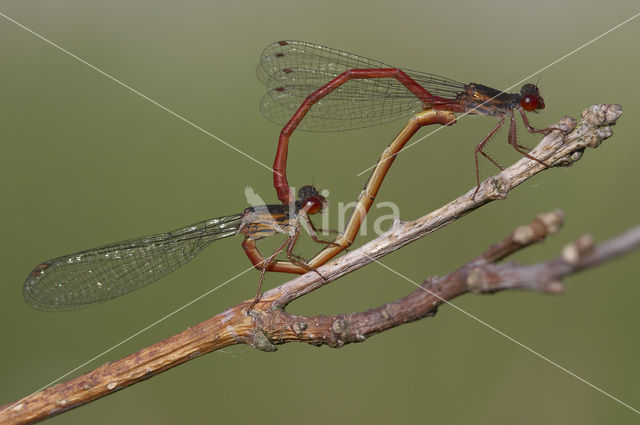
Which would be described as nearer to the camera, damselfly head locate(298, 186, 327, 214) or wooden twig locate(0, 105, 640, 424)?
wooden twig locate(0, 105, 640, 424)

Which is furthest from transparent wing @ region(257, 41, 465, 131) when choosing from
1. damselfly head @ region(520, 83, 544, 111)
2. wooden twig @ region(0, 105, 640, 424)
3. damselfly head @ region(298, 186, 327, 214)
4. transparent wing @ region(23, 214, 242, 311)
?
wooden twig @ region(0, 105, 640, 424)

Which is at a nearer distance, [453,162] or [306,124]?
[306,124]

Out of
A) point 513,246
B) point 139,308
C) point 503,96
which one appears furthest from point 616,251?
point 139,308

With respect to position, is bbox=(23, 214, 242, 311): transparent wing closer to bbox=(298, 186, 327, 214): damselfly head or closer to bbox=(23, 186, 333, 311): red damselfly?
bbox=(23, 186, 333, 311): red damselfly

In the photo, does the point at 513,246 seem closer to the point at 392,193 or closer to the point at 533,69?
the point at 392,193

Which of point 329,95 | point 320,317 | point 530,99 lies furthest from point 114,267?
point 530,99

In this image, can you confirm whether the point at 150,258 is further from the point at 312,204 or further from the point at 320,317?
the point at 320,317
